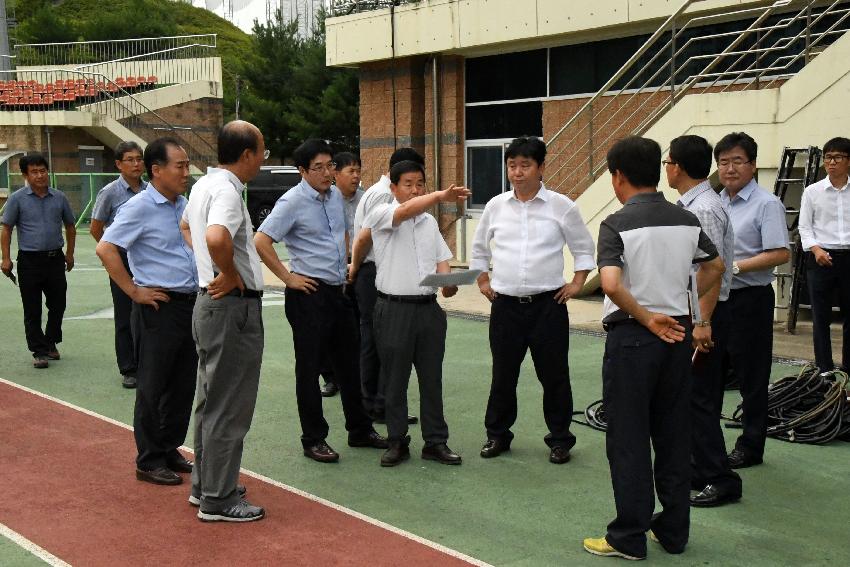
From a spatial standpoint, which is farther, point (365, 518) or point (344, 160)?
point (344, 160)

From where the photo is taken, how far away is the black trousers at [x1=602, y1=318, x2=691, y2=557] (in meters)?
4.71

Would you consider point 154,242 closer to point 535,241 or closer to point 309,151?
point 309,151

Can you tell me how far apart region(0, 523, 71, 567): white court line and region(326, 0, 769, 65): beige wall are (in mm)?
12424

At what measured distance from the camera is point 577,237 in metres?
6.55

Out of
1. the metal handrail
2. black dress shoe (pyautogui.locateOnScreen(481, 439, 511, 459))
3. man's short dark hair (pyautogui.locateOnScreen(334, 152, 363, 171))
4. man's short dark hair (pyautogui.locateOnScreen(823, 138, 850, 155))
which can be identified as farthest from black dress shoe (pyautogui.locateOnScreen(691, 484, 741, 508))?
the metal handrail

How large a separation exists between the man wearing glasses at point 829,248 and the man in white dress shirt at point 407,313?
3485 mm

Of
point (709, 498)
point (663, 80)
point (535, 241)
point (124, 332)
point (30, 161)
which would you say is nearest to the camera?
point (709, 498)

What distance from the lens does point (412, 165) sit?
6.33 meters

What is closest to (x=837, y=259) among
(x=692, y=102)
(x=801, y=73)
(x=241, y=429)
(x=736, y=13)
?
(x=801, y=73)

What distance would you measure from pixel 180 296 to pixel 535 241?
220 centimetres

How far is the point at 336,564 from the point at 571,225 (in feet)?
9.06

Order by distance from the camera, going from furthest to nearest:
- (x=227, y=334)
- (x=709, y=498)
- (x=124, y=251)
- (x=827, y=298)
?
(x=124, y=251) → (x=827, y=298) → (x=709, y=498) → (x=227, y=334)

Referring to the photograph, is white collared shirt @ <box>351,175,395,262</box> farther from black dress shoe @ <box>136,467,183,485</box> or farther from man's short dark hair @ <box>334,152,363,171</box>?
black dress shoe @ <box>136,467,183,485</box>

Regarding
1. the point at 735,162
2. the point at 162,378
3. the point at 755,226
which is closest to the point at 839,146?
the point at 755,226
